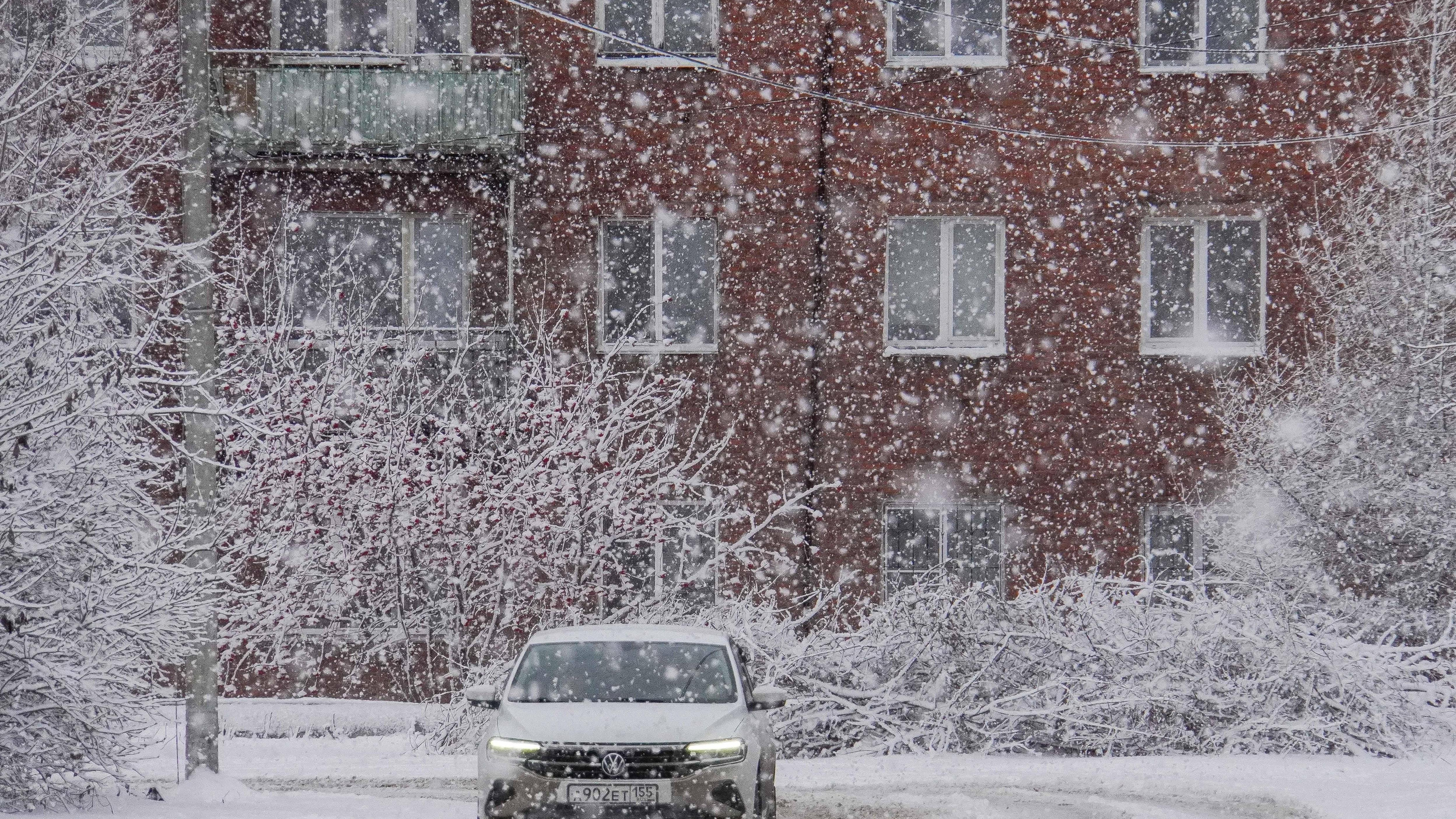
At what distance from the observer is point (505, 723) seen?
838 cm

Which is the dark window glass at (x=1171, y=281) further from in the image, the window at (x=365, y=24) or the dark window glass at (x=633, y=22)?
the window at (x=365, y=24)

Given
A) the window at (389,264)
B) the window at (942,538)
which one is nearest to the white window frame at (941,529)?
the window at (942,538)

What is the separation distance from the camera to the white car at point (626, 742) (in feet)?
26.2

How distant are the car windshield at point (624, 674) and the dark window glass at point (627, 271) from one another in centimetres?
922

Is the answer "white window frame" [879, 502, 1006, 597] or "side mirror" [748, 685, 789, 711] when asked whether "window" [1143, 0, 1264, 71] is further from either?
"side mirror" [748, 685, 789, 711]

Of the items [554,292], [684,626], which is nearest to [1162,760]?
[684,626]

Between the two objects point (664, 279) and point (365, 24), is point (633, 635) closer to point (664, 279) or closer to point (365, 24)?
point (664, 279)

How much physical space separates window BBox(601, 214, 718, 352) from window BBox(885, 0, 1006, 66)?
3277mm

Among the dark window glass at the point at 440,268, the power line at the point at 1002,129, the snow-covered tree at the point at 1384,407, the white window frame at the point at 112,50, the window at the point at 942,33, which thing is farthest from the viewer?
the window at the point at 942,33

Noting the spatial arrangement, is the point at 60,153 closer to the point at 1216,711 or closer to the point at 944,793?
the point at 944,793

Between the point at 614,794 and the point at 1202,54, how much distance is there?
45.9ft

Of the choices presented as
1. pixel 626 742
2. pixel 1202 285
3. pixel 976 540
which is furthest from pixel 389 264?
pixel 626 742

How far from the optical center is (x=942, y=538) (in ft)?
59.8

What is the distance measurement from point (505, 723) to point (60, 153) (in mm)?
7251
